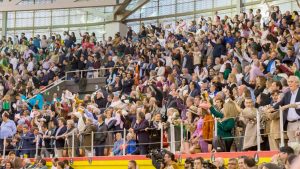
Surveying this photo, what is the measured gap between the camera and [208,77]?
18.0 meters

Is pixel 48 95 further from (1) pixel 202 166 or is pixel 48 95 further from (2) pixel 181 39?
(1) pixel 202 166

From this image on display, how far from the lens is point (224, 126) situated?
39.2ft

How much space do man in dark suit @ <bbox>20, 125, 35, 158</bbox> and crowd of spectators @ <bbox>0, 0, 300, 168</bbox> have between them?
29mm

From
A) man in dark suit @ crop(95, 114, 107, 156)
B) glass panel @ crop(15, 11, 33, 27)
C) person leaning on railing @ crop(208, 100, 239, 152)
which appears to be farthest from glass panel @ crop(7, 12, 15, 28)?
person leaning on railing @ crop(208, 100, 239, 152)

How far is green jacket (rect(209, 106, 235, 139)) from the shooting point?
11883 mm

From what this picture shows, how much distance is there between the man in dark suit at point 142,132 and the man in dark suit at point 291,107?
453 cm

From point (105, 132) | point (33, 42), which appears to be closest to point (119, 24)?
point (33, 42)

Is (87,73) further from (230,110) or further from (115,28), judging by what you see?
(230,110)

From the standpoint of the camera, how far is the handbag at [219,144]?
12.3 metres

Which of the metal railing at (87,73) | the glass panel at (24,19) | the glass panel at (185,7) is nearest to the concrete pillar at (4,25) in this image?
the glass panel at (24,19)

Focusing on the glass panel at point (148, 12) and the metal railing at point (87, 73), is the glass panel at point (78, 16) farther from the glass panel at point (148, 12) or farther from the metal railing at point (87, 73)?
the metal railing at point (87, 73)

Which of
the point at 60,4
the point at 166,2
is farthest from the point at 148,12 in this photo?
the point at 60,4

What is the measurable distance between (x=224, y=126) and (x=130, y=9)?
69.7ft

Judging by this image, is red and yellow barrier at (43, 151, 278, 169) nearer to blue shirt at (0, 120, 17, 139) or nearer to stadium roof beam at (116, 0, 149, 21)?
blue shirt at (0, 120, 17, 139)
